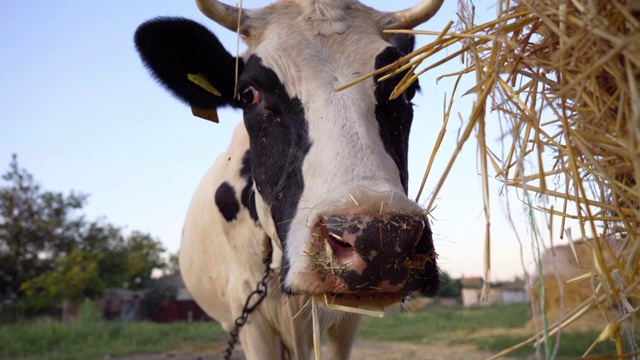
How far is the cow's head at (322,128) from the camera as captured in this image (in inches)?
74.2

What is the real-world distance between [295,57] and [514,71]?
4.66 feet

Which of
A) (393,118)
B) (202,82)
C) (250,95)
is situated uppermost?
(202,82)

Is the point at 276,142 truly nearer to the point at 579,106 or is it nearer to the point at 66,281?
the point at 579,106

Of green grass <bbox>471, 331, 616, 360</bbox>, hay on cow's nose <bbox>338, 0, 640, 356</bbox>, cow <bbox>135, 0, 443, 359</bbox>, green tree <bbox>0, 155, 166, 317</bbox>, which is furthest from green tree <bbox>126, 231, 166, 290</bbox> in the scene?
hay on cow's nose <bbox>338, 0, 640, 356</bbox>

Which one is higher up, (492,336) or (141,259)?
(141,259)

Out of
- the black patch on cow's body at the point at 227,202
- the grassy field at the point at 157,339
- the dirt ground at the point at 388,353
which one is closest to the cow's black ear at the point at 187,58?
the black patch on cow's body at the point at 227,202

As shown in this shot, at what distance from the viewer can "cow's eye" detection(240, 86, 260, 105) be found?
285cm

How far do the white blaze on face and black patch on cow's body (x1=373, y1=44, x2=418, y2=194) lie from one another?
0.05 meters

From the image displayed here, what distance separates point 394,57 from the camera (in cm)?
274

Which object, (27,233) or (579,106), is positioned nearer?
(579,106)

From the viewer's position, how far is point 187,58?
10.9 ft

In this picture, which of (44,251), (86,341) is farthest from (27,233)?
(86,341)

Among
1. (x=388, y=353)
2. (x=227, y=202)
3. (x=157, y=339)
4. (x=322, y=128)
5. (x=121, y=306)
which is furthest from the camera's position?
(x=121, y=306)

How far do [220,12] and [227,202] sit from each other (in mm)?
1356
